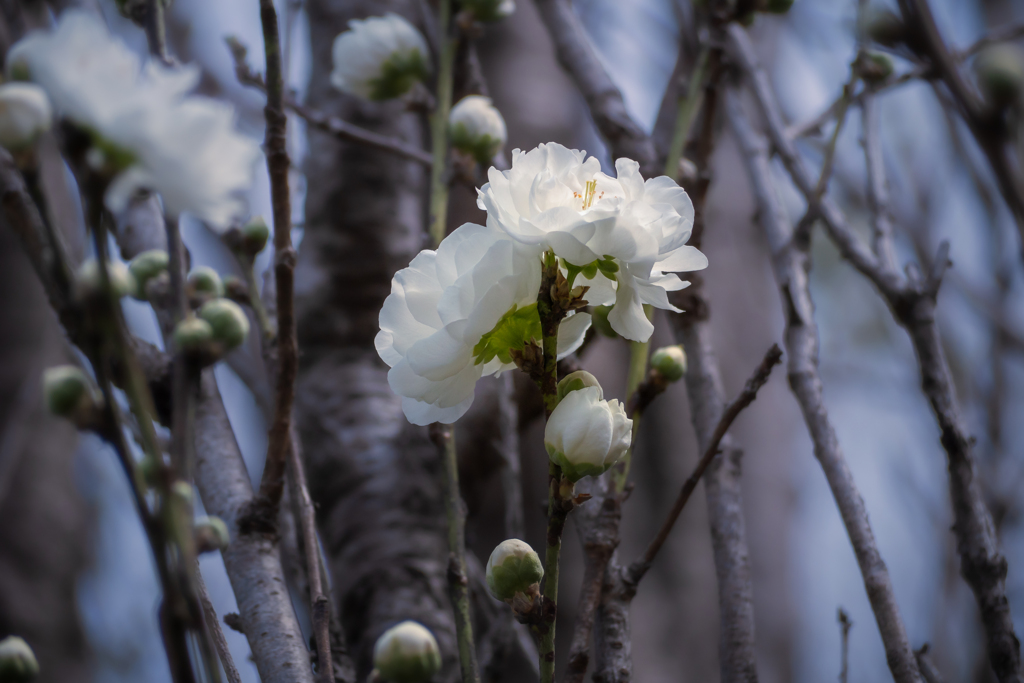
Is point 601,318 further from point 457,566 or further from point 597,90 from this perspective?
point 597,90

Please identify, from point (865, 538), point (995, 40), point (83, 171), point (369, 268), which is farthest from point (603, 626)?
point (995, 40)

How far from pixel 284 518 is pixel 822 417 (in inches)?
24.4

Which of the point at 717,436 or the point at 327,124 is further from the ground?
the point at 327,124

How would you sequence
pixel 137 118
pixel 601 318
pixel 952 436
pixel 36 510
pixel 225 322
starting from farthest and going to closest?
pixel 36 510, pixel 952 436, pixel 601 318, pixel 225 322, pixel 137 118

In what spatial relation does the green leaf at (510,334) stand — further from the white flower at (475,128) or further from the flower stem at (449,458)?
the white flower at (475,128)

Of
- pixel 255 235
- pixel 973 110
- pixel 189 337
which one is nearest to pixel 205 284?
pixel 255 235

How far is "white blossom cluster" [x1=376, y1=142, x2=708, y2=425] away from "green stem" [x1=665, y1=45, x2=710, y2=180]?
1.28 ft

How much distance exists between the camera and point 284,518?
85 cm

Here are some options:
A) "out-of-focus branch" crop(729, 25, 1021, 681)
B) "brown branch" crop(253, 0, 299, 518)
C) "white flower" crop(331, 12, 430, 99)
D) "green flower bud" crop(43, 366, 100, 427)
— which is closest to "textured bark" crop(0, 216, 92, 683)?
"white flower" crop(331, 12, 430, 99)

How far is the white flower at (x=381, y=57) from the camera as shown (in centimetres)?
105

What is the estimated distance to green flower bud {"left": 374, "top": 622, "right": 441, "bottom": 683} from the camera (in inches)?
17.2

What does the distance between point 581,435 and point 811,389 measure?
0.46m

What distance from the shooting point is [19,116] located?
319 mm

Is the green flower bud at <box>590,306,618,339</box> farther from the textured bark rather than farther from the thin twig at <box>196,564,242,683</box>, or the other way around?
the textured bark
